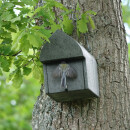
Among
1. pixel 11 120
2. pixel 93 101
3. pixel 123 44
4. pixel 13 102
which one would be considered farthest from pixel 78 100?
pixel 13 102

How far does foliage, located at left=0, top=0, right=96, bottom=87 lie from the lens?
2340 mm

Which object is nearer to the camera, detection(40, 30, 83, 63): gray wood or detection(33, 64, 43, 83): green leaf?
detection(40, 30, 83, 63): gray wood

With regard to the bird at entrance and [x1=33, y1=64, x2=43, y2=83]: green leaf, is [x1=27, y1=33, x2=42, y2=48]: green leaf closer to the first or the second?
the bird at entrance

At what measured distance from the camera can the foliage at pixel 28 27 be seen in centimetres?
A: 234

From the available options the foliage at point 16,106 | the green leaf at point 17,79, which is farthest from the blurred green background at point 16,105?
the green leaf at point 17,79

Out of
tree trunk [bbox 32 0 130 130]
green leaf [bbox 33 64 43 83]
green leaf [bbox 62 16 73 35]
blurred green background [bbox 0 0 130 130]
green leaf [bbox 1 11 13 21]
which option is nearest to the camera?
green leaf [bbox 1 11 13 21]

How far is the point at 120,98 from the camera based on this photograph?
8.84ft

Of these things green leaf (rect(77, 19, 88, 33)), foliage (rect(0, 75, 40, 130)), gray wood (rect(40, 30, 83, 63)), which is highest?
green leaf (rect(77, 19, 88, 33))

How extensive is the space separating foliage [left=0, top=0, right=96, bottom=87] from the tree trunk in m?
0.13

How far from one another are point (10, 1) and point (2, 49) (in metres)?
0.42

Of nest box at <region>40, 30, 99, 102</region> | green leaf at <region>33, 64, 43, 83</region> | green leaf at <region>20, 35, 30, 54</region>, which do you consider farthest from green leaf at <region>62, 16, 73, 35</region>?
green leaf at <region>20, 35, 30, 54</region>

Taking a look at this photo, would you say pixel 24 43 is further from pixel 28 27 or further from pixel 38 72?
pixel 38 72

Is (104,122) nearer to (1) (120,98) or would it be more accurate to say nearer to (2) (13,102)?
(1) (120,98)

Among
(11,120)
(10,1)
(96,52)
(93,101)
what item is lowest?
(11,120)
